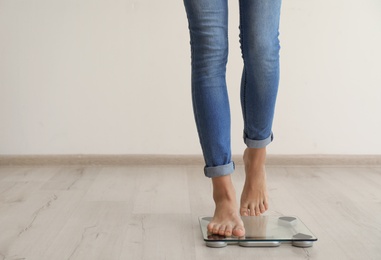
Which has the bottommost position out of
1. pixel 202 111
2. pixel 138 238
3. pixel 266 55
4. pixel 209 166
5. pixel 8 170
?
pixel 8 170

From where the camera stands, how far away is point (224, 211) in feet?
5.05

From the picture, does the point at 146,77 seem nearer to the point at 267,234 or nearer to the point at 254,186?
the point at 254,186

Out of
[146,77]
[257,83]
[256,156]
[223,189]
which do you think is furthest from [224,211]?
[146,77]

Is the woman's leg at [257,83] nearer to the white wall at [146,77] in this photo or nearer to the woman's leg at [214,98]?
the woman's leg at [214,98]

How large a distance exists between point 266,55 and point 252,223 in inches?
16.4

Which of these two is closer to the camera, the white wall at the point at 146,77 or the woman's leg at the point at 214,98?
the woman's leg at the point at 214,98

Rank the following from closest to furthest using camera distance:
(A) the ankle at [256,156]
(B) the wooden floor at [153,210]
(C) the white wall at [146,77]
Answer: (B) the wooden floor at [153,210], (A) the ankle at [256,156], (C) the white wall at [146,77]

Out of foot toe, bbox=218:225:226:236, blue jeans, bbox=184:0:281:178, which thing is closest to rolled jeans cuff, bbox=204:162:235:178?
blue jeans, bbox=184:0:281:178

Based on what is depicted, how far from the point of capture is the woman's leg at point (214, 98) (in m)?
1.45

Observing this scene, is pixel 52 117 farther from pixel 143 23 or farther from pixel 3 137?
pixel 143 23

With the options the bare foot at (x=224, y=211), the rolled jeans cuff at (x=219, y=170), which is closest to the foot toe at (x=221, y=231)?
the bare foot at (x=224, y=211)

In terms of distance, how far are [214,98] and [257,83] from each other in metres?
0.12

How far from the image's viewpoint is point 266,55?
1.51 m

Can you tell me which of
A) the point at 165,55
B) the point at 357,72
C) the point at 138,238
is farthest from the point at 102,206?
the point at 357,72
